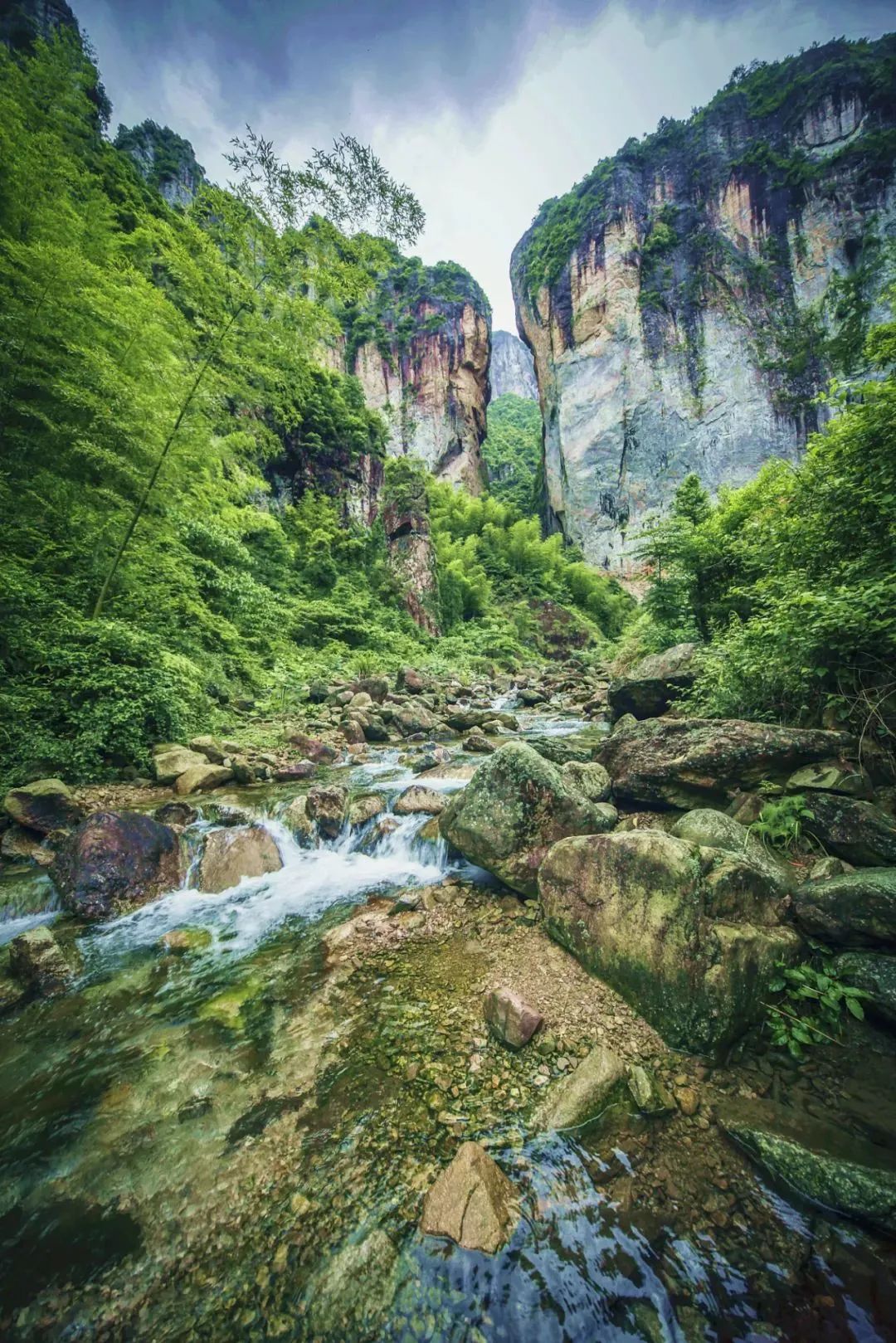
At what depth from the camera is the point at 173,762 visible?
6922 mm

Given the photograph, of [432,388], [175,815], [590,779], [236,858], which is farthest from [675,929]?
[432,388]

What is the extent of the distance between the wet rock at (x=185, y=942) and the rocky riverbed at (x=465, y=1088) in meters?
0.04

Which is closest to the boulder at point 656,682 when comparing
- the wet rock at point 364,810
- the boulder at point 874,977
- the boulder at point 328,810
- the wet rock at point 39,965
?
the wet rock at point 364,810

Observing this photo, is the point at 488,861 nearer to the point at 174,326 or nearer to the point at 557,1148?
the point at 557,1148

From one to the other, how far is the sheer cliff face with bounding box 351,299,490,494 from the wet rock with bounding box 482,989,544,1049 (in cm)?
4333

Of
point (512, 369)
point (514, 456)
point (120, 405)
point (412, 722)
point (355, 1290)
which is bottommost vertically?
point (355, 1290)

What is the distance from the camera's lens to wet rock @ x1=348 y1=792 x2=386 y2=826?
233 inches

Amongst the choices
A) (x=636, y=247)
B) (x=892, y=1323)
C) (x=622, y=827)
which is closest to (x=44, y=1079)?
(x=892, y=1323)

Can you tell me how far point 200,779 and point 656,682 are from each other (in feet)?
24.5

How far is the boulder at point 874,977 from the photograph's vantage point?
2504 millimetres

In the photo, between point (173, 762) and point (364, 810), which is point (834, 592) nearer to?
point (364, 810)

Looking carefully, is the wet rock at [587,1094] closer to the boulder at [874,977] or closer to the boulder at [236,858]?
the boulder at [874,977]

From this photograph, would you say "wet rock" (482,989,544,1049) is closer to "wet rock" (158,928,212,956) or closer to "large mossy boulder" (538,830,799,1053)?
"large mossy boulder" (538,830,799,1053)

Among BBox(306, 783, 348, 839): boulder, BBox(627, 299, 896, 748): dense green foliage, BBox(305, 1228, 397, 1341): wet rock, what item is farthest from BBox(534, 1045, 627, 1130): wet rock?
BBox(306, 783, 348, 839): boulder
